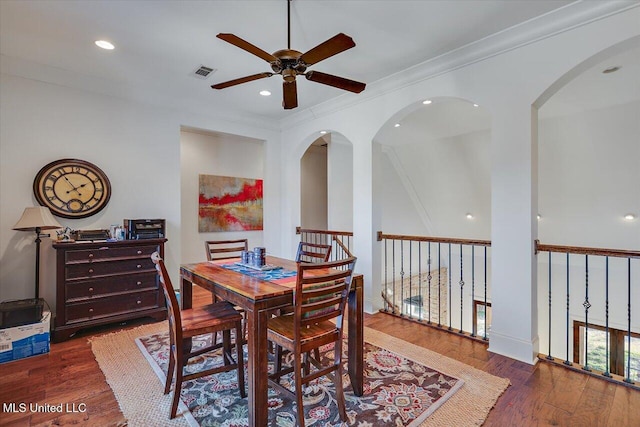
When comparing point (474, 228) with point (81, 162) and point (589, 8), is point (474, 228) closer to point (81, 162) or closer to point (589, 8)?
point (589, 8)

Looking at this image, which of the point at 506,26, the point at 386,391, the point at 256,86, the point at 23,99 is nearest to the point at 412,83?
the point at 506,26

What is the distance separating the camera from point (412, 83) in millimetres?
3404

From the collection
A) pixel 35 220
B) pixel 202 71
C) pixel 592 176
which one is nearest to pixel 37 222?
pixel 35 220

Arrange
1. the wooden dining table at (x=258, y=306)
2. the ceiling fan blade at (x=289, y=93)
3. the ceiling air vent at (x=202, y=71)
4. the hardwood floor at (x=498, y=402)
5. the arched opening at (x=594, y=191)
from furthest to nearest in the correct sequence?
1. the arched opening at (x=594, y=191)
2. the ceiling air vent at (x=202, y=71)
3. the ceiling fan blade at (x=289, y=93)
4. the hardwood floor at (x=498, y=402)
5. the wooden dining table at (x=258, y=306)

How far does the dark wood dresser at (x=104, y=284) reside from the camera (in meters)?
3.05

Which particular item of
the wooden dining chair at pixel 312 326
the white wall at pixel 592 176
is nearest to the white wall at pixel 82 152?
the wooden dining chair at pixel 312 326

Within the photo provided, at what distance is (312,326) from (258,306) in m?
0.52

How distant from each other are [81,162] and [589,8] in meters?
5.01

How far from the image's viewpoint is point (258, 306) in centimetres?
172

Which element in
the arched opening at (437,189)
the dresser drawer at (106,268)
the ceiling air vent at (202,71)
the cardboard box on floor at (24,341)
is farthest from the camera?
the arched opening at (437,189)

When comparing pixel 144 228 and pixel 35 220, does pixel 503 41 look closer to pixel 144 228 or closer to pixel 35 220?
pixel 144 228

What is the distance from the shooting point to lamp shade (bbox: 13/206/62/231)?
116 inches

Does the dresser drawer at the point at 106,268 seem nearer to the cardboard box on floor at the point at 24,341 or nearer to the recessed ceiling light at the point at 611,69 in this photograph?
the cardboard box on floor at the point at 24,341

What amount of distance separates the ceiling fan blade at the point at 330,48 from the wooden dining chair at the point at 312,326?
51.8 inches
